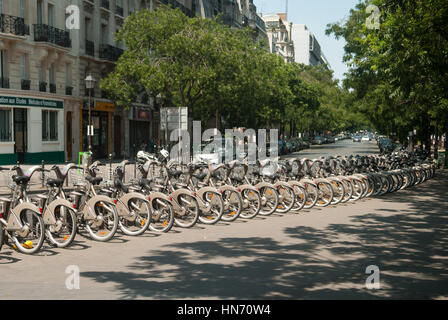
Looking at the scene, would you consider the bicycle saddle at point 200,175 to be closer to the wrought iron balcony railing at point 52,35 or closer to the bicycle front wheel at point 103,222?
the bicycle front wheel at point 103,222

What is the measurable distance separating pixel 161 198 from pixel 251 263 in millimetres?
3009

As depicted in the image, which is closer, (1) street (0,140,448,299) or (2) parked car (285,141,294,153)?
(1) street (0,140,448,299)

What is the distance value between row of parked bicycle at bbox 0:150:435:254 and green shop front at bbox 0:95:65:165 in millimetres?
17073

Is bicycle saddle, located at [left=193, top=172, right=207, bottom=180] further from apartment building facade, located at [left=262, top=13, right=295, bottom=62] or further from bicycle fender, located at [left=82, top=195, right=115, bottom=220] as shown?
apartment building facade, located at [left=262, top=13, right=295, bottom=62]

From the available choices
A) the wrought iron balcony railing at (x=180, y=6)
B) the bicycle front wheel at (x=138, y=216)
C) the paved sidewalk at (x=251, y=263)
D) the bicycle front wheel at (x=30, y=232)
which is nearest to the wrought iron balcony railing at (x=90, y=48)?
the wrought iron balcony railing at (x=180, y=6)

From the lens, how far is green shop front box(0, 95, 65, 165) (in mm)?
26844

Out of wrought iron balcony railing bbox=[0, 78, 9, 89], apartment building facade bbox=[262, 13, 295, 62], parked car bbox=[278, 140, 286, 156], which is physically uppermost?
apartment building facade bbox=[262, 13, 295, 62]

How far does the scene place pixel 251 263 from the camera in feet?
23.9

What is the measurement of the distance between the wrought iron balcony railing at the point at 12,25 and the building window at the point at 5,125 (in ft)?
13.1

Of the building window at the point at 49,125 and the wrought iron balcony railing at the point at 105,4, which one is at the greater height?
the wrought iron balcony railing at the point at 105,4

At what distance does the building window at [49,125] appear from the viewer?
98.4 feet

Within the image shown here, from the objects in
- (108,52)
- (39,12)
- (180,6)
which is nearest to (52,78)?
(39,12)

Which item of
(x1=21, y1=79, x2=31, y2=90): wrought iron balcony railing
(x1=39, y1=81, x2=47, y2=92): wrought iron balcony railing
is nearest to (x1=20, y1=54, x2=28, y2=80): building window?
(x1=21, y1=79, x2=31, y2=90): wrought iron balcony railing

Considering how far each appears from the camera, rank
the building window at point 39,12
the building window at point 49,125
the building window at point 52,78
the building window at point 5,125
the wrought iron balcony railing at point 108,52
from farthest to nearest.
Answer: the wrought iron balcony railing at point 108,52
the building window at point 52,78
the building window at point 49,125
the building window at point 39,12
the building window at point 5,125
